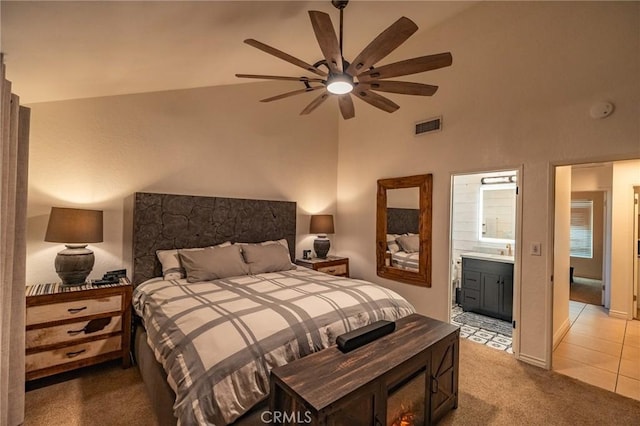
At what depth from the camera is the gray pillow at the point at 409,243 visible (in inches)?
150

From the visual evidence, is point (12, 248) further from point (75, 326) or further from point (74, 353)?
point (74, 353)

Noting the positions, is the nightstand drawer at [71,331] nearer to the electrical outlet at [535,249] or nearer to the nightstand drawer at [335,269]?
the nightstand drawer at [335,269]

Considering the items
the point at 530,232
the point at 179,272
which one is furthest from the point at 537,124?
the point at 179,272

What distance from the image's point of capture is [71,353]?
2336 millimetres

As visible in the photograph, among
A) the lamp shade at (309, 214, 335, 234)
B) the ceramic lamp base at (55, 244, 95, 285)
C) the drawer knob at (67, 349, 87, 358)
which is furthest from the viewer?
the lamp shade at (309, 214, 335, 234)

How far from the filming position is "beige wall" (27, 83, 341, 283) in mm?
2656

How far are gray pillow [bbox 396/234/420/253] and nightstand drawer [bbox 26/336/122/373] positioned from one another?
11.0 ft

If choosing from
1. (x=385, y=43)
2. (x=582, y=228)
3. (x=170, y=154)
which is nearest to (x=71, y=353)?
(x=170, y=154)

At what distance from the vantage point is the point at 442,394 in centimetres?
194

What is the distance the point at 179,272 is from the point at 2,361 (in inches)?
54.9

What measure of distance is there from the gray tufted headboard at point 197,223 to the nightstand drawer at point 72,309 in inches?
19.6

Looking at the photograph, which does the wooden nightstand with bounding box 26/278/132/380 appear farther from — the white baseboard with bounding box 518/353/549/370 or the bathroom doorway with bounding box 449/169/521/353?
the white baseboard with bounding box 518/353/549/370

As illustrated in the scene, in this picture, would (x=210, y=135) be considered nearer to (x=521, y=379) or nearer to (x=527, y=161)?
(x=527, y=161)

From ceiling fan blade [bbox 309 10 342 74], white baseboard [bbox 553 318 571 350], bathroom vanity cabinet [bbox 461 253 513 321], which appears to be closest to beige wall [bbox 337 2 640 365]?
white baseboard [bbox 553 318 571 350]
